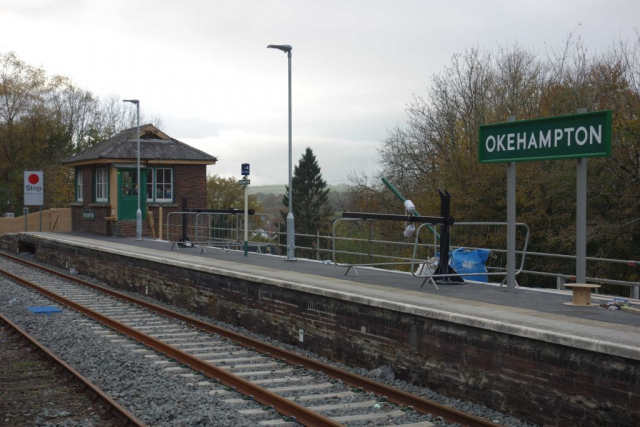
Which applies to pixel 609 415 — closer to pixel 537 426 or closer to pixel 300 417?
pixel 537 426

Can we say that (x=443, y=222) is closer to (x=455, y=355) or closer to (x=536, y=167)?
(x=455, y=355)

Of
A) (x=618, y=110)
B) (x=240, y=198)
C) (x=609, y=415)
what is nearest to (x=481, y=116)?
(x=618, y=110)

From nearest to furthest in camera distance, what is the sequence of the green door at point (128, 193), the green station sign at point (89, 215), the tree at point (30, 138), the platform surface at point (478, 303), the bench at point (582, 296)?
1. the platform surface at point (478, 303)
2. the bench at point (582, 296)
3. the green door at point (128, 193)
4. the green station sign at point (89, 215)
5. the tree at point (30, 138)

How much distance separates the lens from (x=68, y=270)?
25.7 meters

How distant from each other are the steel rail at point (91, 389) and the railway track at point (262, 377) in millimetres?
1193

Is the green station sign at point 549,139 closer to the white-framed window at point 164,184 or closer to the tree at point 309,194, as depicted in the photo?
the white-framed window at point 164,184

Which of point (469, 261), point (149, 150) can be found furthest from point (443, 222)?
point (149, 150)

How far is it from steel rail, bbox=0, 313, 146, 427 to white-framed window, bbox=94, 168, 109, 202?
18.9m

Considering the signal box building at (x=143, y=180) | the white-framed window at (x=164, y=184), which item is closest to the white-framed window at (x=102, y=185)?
the signal box building at (x=143, y=180)

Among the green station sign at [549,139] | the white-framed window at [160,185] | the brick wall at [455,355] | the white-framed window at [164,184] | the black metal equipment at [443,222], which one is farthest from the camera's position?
the white-framed window at [164,184]

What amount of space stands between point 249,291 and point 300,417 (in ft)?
19.3

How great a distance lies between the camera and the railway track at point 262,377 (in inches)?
304

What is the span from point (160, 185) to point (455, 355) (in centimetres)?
2353

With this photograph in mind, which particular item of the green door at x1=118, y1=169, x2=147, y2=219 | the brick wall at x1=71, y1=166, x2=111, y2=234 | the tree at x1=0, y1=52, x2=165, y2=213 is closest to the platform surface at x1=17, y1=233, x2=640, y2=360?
the green door at x1=118, y1=169, x2=147, y2=219
